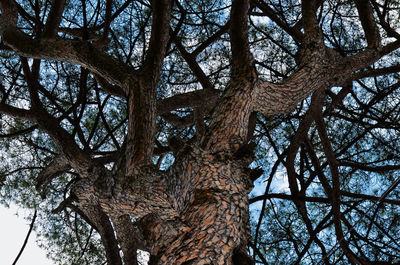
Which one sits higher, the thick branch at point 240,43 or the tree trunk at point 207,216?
the thick branch at point 240,43

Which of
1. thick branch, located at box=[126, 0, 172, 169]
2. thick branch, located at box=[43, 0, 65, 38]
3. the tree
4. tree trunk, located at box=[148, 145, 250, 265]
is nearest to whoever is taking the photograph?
tree trunk, located at box=[148, 145, 250, 265]

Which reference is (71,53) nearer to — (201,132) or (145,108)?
(145,108)

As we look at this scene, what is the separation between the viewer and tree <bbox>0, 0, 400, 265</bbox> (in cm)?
134

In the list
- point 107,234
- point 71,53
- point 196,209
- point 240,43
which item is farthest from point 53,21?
point 196,209

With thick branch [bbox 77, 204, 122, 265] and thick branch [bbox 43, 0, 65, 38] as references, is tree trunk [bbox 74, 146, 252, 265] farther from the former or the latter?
thick branch [bbox 43, 0, 65, 38]

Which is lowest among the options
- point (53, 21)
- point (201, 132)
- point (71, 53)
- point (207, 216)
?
point (207, 216)

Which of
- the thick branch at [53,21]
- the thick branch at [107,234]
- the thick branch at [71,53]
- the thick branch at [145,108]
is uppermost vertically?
the thick branch at [53,21]

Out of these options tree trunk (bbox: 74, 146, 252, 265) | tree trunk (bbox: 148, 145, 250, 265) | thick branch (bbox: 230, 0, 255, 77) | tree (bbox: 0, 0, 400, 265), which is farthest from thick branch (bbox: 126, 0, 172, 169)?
thick branch (bbox: 230, 0, 255, 77)

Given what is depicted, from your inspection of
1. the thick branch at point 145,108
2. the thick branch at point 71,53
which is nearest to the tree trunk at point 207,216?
the thick branch at point 145,108

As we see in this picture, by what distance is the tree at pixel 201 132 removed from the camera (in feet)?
4.41

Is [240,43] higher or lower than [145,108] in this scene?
higher

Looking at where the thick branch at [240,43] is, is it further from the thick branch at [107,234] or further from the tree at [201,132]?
the thick branch at [107,234]

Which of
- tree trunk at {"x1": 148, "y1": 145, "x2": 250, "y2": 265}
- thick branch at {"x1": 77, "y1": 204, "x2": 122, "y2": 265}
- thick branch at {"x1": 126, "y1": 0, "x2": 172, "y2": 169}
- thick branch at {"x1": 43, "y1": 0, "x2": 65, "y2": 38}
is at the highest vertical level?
thick branch at {"x1": 43, "y1": 0, "x2": 65, "y2": 38}

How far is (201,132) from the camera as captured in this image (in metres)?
2.65
